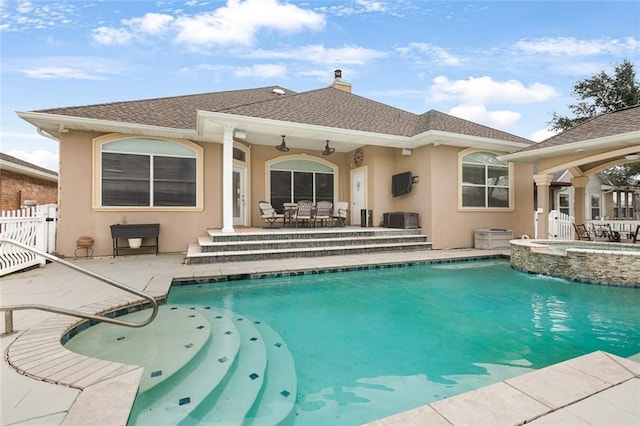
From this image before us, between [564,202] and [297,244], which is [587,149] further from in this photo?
[564,202]

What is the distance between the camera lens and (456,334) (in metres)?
3.60

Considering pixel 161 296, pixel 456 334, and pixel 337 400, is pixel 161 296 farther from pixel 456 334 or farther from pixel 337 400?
pixel 456 334

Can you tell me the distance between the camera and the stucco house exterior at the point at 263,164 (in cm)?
779

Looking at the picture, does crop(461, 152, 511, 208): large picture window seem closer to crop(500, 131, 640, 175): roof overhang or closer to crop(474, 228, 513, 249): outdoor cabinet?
crop(500, 131, 640, 175): roof overhang

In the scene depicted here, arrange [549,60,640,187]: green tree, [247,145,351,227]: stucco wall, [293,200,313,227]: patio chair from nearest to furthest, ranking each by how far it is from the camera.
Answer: [293,200,313,227]: patio chair → [247,145,351,227]: stucco wall → [549,60,640,187]: green tree

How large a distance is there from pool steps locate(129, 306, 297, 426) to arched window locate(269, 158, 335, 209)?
8.28 metres

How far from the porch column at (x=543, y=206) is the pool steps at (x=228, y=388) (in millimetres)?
9192

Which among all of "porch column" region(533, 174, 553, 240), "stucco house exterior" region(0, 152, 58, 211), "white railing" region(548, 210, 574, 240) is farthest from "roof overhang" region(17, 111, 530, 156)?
"stucco house exterior" region(0, 152, 58, 211)

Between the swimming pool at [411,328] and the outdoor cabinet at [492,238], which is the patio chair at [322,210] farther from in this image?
the outdoor cabinet at [492,238]

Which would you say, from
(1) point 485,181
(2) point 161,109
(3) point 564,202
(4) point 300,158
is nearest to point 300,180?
(4) point 300,158

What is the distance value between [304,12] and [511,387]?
10851 mm

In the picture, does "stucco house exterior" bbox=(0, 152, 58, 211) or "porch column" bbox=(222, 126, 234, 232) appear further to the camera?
"stucco house exterior" bbox=(0, 152, 58, 211)

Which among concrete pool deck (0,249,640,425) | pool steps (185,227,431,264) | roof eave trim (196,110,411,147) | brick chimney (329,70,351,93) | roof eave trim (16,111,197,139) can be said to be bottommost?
concrete pool deck (0,249,640,425)

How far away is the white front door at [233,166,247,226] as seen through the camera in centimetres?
1005
